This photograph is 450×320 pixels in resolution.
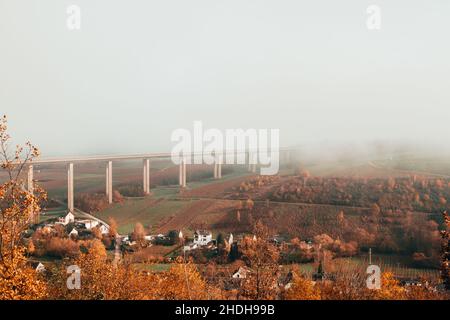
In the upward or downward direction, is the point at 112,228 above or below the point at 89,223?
below

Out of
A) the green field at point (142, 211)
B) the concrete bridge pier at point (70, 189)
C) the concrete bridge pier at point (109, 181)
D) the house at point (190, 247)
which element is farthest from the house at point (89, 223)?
the house at point (190, 247)

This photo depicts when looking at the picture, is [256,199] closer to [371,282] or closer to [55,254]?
[55,254]

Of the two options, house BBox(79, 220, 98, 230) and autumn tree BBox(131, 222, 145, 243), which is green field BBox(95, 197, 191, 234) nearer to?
autumn tree BBox(131, 222, 145, 243)

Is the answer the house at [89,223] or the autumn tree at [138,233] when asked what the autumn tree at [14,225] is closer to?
the autumn tree at [138,233]

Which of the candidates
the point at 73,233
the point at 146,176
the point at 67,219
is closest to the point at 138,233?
the point at 73,233

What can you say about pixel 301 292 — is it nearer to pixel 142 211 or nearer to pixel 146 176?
pixel 142 211

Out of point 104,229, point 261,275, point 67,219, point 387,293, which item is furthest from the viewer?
point 67,219

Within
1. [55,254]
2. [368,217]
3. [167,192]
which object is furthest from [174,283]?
[167,192]

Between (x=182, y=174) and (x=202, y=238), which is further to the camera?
(x=182, y=174)
